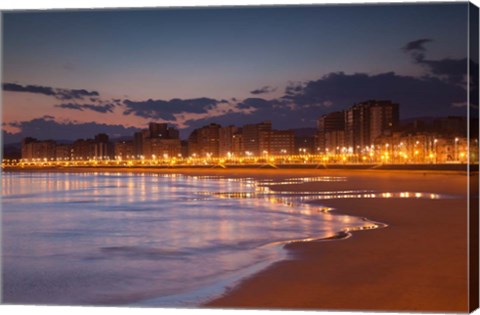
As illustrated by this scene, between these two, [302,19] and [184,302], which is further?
[302,19]

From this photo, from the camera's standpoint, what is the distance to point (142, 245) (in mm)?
8578

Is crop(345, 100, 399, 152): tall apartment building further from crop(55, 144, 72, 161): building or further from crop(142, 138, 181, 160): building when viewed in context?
crop(55, 144, 72, 161): building

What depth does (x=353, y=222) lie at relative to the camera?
10453 mm

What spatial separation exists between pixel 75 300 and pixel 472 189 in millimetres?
3531

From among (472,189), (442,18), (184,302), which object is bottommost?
(184,302)

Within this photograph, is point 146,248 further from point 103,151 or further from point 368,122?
point 368,122

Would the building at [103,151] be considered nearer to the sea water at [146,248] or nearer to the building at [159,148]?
the building at [159,148]

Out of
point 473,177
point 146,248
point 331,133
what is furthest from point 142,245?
point 331,133

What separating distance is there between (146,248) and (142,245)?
0.30 meters

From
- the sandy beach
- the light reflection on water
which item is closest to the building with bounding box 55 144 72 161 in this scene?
the light reflection on water

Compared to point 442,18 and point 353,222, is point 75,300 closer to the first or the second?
point 442,18

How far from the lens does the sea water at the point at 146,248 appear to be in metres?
5.95

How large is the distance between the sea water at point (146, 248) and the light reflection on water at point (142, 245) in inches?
0.4

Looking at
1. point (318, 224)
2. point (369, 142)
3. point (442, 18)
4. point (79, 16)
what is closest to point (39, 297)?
point (79, 16)
